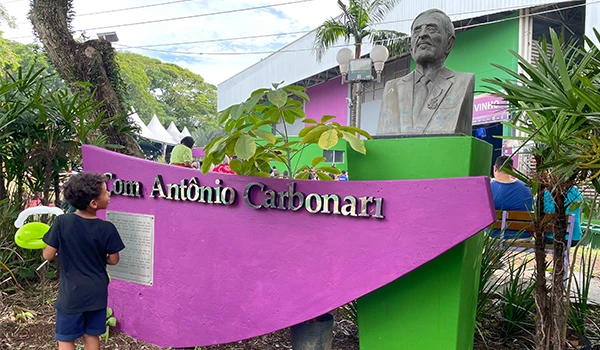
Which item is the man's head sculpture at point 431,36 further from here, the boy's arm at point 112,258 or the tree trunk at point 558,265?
the boy's arm at point 112,258

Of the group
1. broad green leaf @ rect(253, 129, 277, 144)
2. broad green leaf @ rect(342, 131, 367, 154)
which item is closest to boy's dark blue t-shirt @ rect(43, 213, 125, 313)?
broad green leaf @ rect(253, 129, 277, 144)

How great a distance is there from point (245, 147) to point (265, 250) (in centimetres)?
74

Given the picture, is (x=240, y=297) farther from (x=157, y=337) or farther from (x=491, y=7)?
(x=491, y=7)

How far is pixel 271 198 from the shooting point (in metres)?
2.75

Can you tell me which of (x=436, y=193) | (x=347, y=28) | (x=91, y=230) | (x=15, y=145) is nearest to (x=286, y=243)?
(x=436, y=193)

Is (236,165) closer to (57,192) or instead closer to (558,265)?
(558,265)

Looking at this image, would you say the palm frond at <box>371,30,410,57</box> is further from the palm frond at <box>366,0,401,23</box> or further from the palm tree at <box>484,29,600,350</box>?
the palm tree at <box>484,29,600,350</box>

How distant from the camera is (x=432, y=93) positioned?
2680 mm

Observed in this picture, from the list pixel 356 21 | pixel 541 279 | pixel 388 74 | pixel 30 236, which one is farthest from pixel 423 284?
pixel 388 74

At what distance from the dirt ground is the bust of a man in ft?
5.52

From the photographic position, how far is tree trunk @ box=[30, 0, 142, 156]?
18.8 feet

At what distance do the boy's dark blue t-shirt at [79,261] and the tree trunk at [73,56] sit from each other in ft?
11.2

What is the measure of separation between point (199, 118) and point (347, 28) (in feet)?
113

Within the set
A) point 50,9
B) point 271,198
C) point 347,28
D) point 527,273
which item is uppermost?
point 347,28
